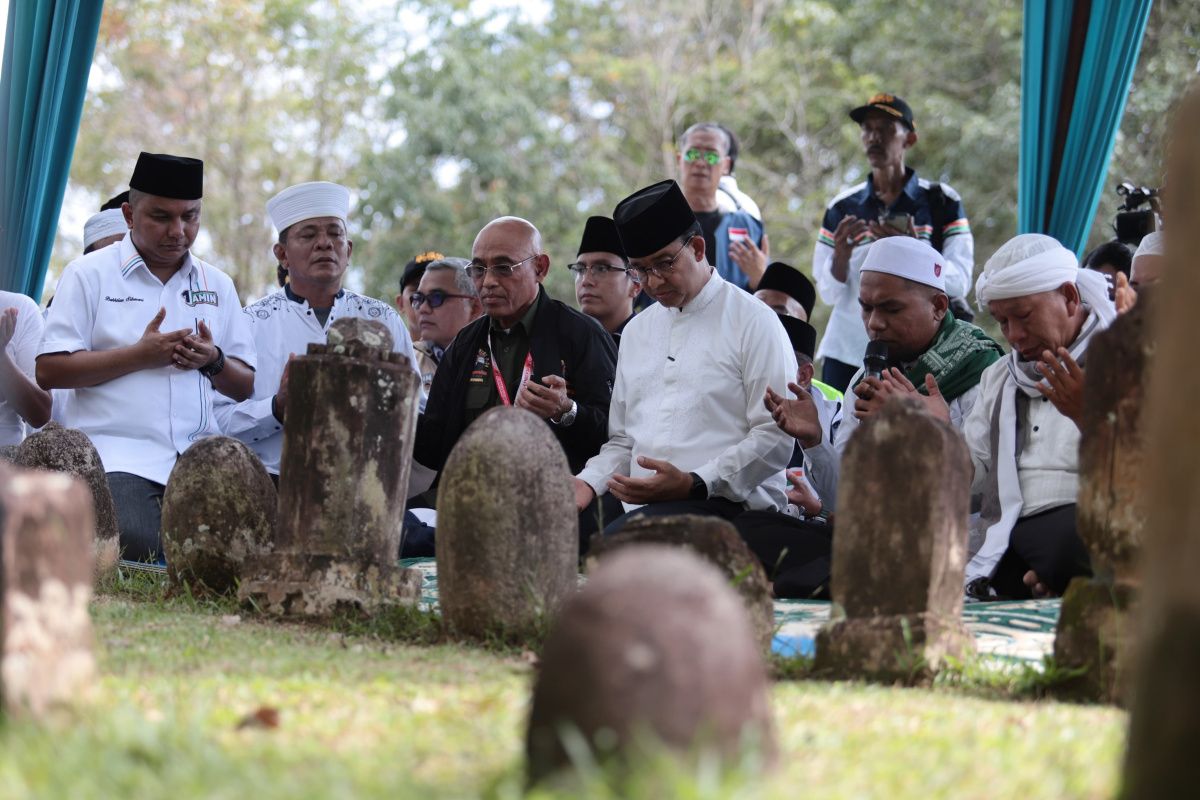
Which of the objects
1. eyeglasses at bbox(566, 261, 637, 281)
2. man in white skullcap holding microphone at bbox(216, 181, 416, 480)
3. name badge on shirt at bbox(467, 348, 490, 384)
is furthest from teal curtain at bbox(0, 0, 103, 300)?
eyeglasses at bbox(566, 261, 637, 281)

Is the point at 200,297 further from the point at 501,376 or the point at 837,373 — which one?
the point at 837,373

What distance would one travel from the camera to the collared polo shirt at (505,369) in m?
7.62

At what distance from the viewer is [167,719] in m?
3.06

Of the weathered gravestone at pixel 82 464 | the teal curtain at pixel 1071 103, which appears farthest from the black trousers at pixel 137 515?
the teal curtain at pixel 1071 103

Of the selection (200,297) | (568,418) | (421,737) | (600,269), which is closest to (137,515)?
(200,297)

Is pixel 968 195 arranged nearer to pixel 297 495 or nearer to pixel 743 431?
pixel 743 431

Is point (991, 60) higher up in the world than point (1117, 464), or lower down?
higher up

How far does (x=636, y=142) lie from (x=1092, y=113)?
14446mm

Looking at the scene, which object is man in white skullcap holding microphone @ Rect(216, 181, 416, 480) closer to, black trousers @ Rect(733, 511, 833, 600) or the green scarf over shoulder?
black trousers @ Rect(733, 511, 833, 600)

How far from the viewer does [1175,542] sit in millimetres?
2350

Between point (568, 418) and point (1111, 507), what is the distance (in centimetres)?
347

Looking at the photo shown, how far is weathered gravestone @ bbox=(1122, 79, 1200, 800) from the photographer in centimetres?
226

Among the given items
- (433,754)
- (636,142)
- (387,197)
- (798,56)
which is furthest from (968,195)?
(433,754)

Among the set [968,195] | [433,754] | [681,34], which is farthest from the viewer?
[681,34]
